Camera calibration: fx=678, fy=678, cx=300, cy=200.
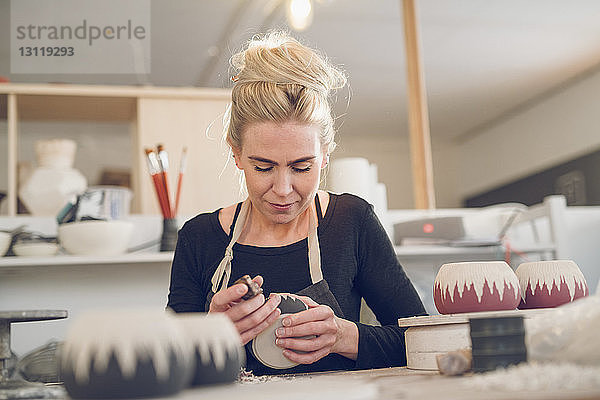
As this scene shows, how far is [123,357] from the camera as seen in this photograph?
0.48 metres

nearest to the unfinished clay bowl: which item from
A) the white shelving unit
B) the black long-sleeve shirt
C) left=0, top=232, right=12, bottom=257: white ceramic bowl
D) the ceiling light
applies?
the black long-sleeve shirt

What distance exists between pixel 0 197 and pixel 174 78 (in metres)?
2.59

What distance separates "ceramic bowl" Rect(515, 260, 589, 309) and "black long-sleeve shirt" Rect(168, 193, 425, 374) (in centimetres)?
37

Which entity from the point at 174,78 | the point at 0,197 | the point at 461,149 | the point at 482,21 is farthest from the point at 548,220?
the point at 461,149

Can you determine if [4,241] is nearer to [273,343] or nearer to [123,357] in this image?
[273,343]

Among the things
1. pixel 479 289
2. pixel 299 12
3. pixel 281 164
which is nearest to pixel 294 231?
pixel 281 164

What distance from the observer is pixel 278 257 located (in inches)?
51.4

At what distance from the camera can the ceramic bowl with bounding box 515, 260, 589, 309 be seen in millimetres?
847

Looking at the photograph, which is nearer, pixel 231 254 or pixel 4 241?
pixel 231 254

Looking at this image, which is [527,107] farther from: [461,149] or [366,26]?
[366,26]

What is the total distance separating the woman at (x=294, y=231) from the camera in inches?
46.5

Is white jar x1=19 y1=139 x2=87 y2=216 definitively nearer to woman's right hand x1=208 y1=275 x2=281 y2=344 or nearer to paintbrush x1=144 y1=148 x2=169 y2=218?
paintbrush x1=144 y1=148 x2=169 y2=218

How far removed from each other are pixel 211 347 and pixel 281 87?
76 centimetres

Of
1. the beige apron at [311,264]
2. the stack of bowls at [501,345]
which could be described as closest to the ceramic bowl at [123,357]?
the stack of bowls at [501,345]
